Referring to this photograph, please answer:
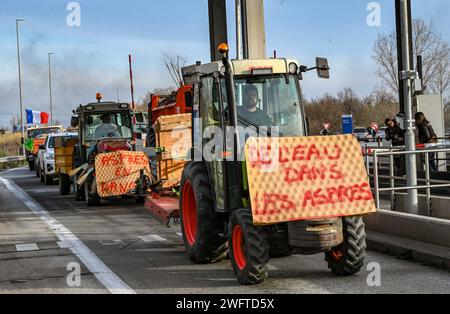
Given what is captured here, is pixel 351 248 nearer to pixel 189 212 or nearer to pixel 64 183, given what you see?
pixel 189 212

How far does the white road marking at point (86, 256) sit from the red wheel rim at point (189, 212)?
50.9 inches

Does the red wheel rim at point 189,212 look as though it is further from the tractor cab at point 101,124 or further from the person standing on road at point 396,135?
A: the tractor cab at point 101,124

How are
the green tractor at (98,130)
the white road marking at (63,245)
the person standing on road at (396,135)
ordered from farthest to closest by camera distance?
the green tractor at (98,130)
the person standing on road at (396,135)
the white road marking at (63,245)

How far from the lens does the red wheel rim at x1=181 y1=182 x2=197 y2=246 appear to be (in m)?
10.3

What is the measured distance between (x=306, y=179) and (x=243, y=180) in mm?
847

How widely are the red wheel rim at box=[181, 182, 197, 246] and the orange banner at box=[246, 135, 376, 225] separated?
2509 mm

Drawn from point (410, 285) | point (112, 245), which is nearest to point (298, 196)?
point (410, 285)

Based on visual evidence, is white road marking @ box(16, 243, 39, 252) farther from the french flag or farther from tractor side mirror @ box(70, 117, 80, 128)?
the french flag

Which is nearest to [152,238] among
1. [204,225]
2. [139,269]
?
[139,269]

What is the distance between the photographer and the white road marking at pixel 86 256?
27.4 ft

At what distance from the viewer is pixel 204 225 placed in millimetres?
9430

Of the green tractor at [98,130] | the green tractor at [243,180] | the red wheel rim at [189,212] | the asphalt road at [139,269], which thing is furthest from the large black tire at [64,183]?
the green tractor at [243,180]

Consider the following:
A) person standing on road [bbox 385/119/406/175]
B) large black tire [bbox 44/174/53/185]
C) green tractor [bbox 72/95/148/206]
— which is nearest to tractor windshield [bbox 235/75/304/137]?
person standing on road [bbox 385/119/406/175]
